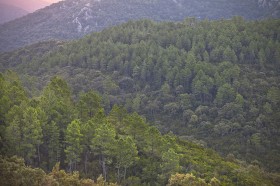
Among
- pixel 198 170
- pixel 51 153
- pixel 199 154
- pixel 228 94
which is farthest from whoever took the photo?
pixel 228 94

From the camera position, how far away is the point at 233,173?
58.2m

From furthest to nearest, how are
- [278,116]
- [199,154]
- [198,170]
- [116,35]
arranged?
[116,35]
[278,116]
[199,154]
[198,170]

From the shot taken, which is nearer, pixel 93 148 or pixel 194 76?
pixel 93 148

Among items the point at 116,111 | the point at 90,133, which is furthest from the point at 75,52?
the point at 90,133

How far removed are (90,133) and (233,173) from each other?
2821 centimetres

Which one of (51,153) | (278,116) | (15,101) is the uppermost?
(15,101)

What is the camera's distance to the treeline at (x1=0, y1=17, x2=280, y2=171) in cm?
10150

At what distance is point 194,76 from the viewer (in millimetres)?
129125

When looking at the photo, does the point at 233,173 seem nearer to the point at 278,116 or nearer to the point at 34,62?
the point at 278,116

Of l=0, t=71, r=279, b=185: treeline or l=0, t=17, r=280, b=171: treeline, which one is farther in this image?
l=0, t=17, r=280, b=171: treeline

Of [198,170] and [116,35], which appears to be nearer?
[198,170]

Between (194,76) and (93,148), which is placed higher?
(194,76)

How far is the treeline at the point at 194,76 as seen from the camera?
102m

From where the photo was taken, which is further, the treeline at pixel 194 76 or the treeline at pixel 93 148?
the treeline at pixel 194 76
